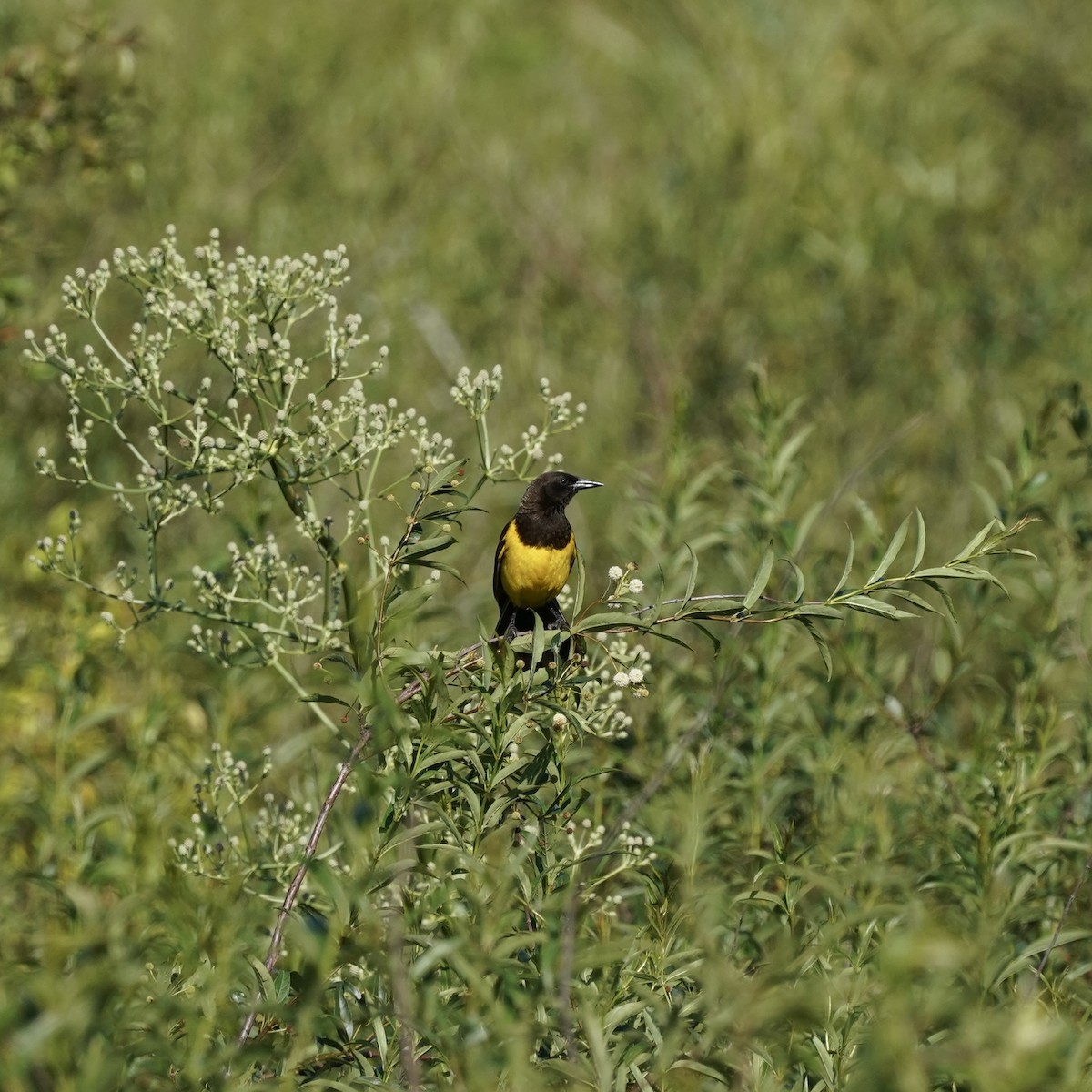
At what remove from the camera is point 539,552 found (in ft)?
16.2

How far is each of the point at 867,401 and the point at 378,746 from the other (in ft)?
24.3

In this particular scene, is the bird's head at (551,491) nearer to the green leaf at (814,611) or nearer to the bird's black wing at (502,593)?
the bird's black wing at (502,593)

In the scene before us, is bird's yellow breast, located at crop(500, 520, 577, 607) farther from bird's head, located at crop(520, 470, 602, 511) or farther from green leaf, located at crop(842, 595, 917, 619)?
green leaf, located at crop(842, 595, 917, 619)

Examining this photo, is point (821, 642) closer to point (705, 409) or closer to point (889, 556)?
point (889, 556)

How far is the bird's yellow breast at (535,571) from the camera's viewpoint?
4902mm

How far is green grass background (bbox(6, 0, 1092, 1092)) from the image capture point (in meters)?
2.95

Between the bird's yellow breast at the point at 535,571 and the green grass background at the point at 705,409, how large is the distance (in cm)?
35

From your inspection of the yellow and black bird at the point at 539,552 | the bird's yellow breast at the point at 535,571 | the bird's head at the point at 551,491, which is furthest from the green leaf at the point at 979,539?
the bird's head at the point at 551,491

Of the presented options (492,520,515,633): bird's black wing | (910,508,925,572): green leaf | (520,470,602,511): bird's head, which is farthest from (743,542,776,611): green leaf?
(492,520,515,633): bird's black wing

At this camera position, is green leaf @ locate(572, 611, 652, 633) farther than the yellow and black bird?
No

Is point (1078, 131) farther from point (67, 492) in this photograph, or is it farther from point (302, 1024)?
point (302, 1024)

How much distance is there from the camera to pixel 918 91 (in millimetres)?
11547

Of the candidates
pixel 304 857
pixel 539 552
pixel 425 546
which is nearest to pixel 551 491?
pixel 539 552

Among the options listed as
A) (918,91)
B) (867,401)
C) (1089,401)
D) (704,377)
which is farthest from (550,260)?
(1089,401)
